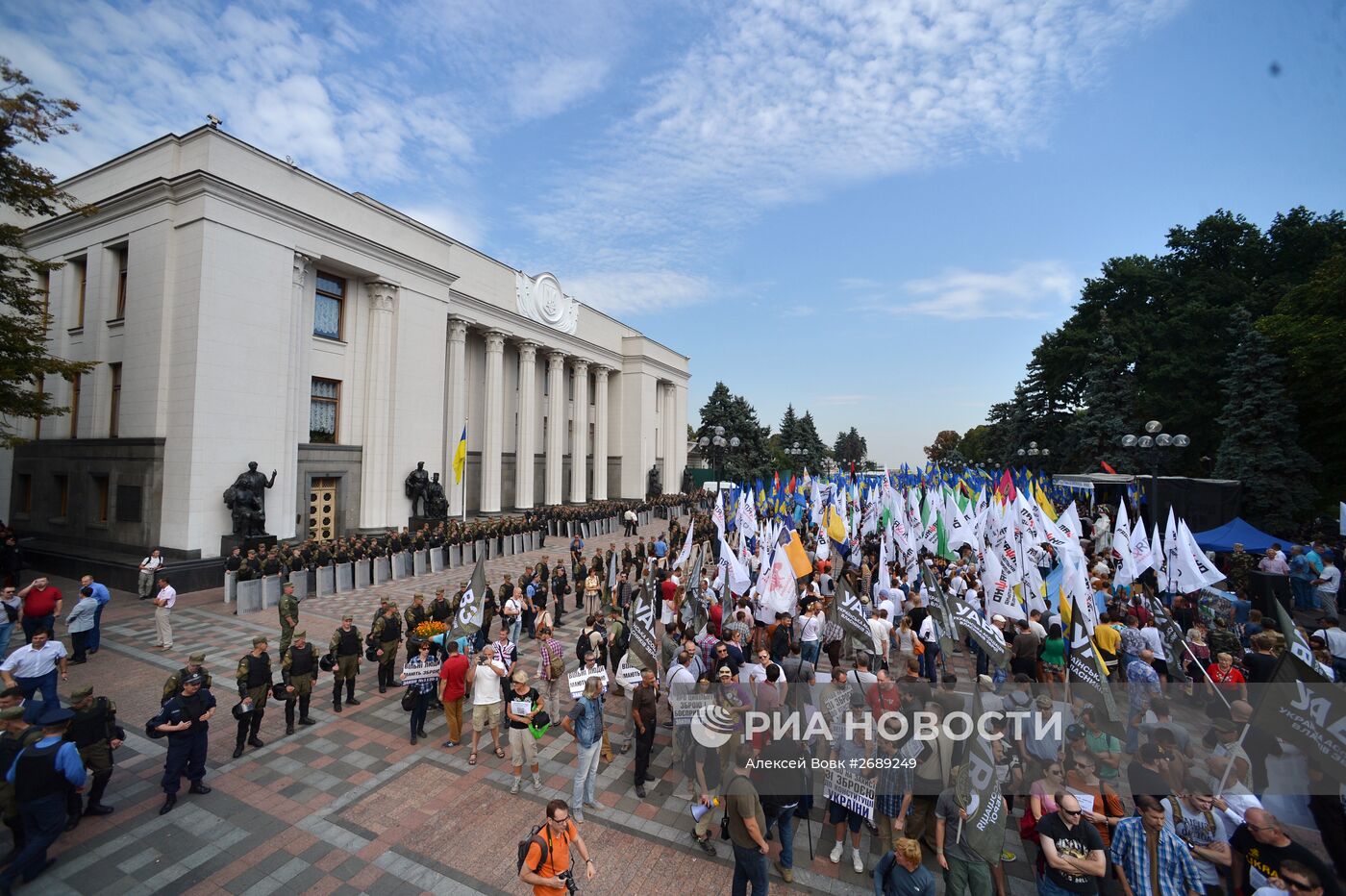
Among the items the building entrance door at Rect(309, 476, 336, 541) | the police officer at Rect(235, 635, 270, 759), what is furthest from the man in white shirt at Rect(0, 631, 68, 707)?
the building entrance door at Rect(309, 476, 336, 541)

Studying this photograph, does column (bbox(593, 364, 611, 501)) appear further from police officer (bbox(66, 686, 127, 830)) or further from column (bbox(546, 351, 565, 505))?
police officer (bbox(66, 686, 127, 830))

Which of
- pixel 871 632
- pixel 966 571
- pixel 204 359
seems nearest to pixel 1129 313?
pixel 966 571

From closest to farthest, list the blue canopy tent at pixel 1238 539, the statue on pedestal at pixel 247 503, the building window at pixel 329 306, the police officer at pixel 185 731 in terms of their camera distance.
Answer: the police officer at pixel 185 731 < the blue canopy tent at pixel 1238 539 < the statue on pedestal at pixel 247 503 < the building window at pixel 329 306

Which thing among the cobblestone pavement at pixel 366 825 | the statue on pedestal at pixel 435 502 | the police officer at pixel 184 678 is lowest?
the cobblestone pavement at pixel 366 825

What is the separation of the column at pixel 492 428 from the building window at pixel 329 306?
30.0 ft

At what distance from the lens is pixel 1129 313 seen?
4091 cm

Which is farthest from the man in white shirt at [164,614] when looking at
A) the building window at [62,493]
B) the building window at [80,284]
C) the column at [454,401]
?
the column at [454,401]

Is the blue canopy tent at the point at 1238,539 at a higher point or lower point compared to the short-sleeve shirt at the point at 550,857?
higher

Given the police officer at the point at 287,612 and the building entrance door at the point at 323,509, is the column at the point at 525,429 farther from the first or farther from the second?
the police officer at the point at 287,612

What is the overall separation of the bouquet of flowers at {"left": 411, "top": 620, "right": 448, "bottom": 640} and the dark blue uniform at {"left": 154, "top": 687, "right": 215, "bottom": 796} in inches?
112

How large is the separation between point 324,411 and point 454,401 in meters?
7.35

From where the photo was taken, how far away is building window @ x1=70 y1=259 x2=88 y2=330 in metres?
21.7

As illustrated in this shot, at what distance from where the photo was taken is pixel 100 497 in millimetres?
20438

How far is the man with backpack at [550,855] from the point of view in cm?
413
